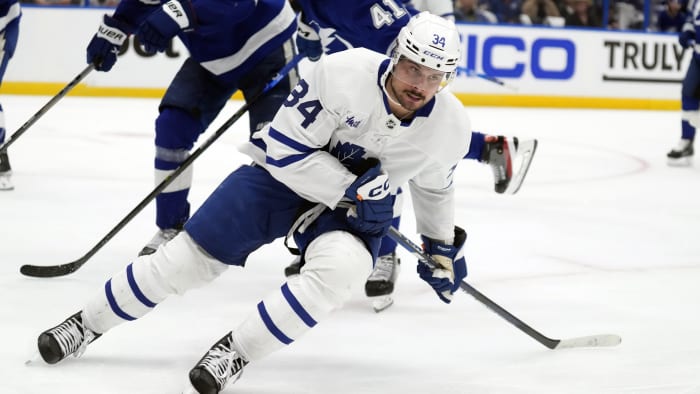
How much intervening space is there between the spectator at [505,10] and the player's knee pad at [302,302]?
6.86m

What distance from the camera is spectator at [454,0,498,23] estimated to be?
28.0ft

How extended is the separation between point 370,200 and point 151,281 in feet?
1.59

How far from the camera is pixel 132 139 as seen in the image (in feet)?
19.6

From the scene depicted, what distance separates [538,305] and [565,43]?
615 cm

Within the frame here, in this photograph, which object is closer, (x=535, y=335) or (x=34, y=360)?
(x=34, y=360)

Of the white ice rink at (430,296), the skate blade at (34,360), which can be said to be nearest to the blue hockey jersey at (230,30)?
the white ice rink at (430,296)

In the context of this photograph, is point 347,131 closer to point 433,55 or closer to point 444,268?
point 433,55

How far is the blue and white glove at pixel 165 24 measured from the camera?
292 centimetres

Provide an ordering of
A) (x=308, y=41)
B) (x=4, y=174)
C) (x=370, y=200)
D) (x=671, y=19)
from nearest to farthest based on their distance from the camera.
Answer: (x=370, y=200)
(x=308, y=41)
(x=4, y=174)
(x=671, y=19)

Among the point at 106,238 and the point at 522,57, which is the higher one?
the point at 106,238

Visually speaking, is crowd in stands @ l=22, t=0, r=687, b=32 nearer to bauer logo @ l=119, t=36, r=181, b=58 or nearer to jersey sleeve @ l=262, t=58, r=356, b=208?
bauer logo @ l=119, t=36, r=181, b=58

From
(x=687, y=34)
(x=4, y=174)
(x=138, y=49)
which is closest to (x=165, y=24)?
(x=4, y=174)

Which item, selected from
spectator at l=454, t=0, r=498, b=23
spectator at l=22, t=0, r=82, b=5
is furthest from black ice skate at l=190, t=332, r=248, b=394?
spectator at l=454, t=0, r=498, b=23

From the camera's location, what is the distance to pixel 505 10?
859cm
